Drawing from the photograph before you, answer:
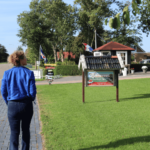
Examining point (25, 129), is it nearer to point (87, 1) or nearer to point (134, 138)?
point (134, 138)

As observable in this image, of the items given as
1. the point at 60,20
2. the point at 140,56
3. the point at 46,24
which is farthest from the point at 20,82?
the point at 140,56

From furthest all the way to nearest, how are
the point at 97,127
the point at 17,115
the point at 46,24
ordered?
the point at 46,24, the point at 97,127, the point at 17,115

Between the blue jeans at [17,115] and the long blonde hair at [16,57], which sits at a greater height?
the long blonde hair at [16,57]

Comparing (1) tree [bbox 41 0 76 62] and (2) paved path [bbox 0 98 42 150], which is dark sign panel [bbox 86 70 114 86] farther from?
(1) tree [bbox 41 0 76 62]

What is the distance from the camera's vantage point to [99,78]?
30.2ft

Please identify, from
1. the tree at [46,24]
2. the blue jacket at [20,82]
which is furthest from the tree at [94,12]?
the blue jacket at [20,82]

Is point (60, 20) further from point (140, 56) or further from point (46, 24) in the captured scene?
point (140, 56)

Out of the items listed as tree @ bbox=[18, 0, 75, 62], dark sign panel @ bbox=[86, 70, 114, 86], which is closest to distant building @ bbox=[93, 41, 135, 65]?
dark sign panel @ bbox=[86, 70, 114, 86]

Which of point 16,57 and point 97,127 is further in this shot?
point 97,127

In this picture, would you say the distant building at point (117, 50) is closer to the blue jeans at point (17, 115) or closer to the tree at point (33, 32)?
the tree at point (33, 32)

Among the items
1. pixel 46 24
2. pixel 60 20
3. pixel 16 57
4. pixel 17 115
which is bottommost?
pixel 17 115

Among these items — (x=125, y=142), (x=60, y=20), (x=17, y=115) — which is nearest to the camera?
(x=17, y=115)

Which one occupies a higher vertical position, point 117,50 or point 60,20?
point 60,20

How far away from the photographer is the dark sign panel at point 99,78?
361 inches
